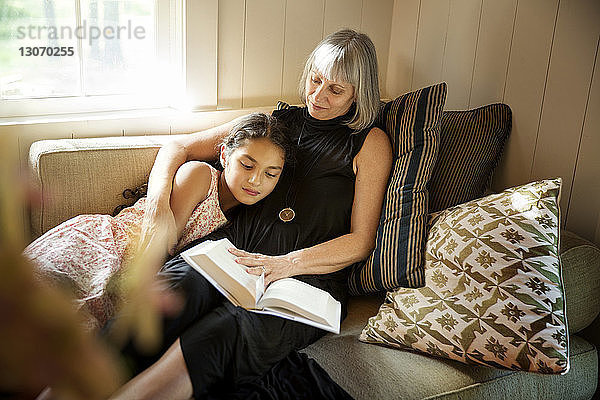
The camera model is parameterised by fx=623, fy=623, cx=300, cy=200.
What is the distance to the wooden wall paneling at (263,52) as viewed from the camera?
2385 millimetres

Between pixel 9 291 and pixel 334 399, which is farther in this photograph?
pixel 334 399

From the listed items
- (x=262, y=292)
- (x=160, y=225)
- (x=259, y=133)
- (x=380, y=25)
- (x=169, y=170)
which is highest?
(x=380, y=25)

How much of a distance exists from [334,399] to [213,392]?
0.92 feet

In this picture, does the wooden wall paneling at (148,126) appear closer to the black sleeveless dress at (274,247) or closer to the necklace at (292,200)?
the black sleeveless dress at (274,247)

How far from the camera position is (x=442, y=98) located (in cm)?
192

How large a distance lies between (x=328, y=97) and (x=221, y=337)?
2.85ft

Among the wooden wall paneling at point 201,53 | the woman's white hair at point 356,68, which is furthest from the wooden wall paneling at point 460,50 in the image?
the wooden wall paneling at point 201,53

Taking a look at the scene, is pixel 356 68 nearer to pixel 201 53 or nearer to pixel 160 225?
pixel 201 53

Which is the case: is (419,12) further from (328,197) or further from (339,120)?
(328,197)

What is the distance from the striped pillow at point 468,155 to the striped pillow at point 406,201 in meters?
0.18

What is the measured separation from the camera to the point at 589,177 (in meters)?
1.91

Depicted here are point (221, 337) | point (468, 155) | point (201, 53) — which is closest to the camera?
point (221, 337)

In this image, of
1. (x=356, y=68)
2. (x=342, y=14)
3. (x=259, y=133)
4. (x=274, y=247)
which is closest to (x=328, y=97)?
(x=356, y=68)

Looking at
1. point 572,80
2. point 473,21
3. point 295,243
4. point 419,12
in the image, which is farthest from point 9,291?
point 419,12
